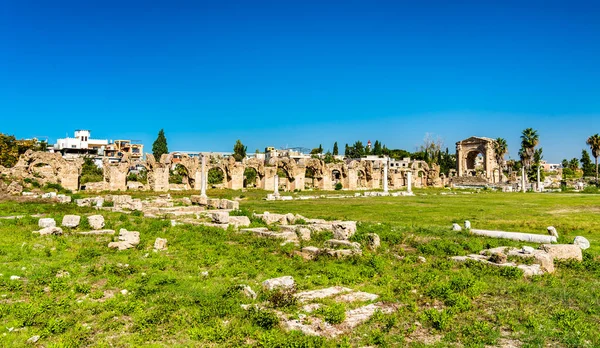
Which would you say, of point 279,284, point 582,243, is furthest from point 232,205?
point 582,243

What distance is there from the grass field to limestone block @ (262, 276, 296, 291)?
0.23 meters

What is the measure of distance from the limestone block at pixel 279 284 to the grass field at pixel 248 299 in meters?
0.23

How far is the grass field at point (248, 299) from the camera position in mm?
5483

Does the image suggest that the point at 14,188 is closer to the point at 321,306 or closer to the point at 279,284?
the point at 279,284

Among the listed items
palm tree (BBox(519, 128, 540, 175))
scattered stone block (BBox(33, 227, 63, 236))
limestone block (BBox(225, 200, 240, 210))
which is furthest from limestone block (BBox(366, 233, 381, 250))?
palm tree (BBox(519, 128, 540, 175))

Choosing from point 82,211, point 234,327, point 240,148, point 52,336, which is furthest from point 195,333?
point 240,148

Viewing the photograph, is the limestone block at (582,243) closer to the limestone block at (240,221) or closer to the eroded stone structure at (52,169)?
the limestone block at (240,221)

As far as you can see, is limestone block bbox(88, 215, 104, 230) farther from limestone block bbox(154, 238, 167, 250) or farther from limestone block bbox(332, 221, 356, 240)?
limestone block bbox(332, 221, 356, 240)

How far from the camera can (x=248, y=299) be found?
691 cm

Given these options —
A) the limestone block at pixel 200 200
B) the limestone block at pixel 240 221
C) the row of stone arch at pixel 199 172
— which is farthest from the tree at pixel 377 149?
the limestone block at pixel 240 221

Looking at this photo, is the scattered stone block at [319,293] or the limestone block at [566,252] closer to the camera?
the scattered stone block at [319,293]

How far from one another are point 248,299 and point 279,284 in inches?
32.4

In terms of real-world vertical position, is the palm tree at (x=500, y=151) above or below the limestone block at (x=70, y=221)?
above

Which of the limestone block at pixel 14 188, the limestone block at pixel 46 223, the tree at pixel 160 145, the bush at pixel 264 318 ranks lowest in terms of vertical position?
the bush at pixel 264 318
